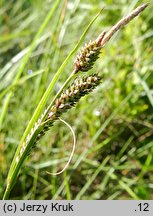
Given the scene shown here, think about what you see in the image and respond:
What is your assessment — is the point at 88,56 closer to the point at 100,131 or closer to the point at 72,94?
the point at 72,94

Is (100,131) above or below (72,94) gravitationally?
above

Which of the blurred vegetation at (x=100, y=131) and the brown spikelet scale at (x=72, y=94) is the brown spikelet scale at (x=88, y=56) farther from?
the blurred vegetation at (x=100, y=131)

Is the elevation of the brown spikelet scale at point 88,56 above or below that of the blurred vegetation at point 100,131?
below

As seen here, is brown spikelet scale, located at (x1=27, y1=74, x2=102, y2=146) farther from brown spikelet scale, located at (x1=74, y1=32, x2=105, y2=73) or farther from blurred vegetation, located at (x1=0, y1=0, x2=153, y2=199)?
blurred vegetation, located at (x1=0, y1=0, x2=153, y2=199)

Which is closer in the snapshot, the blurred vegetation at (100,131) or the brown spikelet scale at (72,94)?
the brown spikelet scale at (72,94)

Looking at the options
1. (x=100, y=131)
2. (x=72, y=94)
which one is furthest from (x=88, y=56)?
(x=100, y=131)

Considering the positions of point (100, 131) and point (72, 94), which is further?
point (100, 131)

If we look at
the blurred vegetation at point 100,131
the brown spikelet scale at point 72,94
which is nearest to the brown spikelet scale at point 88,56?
the brown spikelet scale at point 72,94
